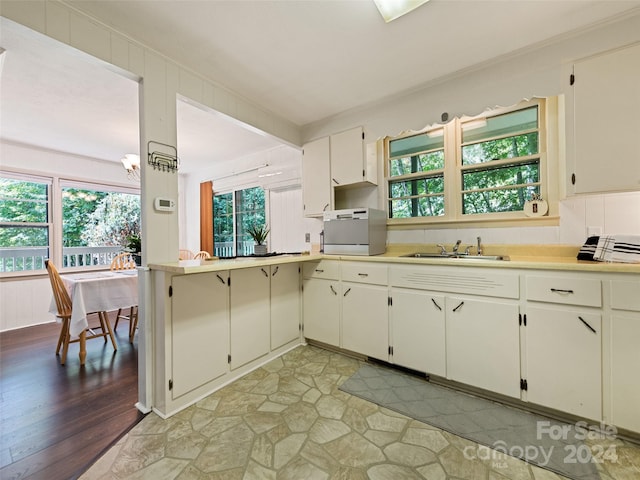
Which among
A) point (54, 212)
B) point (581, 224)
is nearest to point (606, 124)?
point (581, 224)

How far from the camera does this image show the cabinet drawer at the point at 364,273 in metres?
2.22

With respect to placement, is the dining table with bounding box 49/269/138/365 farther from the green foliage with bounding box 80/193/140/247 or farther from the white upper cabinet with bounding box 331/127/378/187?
the white upper cabinet with bounding box 331/127/378/187

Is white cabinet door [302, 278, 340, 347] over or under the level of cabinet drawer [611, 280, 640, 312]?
under

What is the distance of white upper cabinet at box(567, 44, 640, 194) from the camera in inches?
62.7

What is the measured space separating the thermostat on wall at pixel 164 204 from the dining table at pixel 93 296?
4.56 feet

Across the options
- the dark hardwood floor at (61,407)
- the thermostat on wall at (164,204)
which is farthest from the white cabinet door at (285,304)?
the dark hardwood floor at (61,407)

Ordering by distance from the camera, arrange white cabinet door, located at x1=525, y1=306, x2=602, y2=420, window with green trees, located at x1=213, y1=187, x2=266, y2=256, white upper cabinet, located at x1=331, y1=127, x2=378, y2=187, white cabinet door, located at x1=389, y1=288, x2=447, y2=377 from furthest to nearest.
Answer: window with green trees, located at x1=213, y1=187, x2=266, y2=256 → white upper cabinet, located at x1=331, y1=127, x2=378, y2=187 → white cabinet door, located at x1=389, y1=288, x2=447, y2=377 → white cabinet door, located at x1=525, y1=306, x2=602, y2=420

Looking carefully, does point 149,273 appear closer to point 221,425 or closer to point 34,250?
point 221,425

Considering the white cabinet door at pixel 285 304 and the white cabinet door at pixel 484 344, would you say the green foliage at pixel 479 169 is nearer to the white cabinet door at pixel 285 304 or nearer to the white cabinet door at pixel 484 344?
the white cabinet door at pixel 484 344

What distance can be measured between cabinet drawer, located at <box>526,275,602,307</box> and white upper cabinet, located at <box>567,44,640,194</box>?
2.17ft

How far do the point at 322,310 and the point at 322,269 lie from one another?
1.32 feet

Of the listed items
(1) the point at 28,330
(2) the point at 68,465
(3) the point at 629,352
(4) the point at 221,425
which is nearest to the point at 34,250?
(1) the point at 28,330

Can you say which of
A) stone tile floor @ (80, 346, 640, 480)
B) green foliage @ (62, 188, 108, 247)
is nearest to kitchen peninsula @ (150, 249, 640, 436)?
stone tile floor @ (80, 346, 640, 480)

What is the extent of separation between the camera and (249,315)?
2270mm
